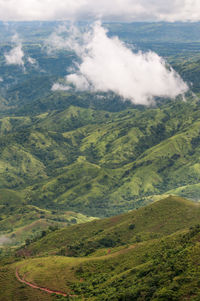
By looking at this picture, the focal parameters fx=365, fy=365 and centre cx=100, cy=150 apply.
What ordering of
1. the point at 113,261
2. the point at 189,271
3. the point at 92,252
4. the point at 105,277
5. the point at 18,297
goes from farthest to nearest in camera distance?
the point at 92,252 < the point at 113,261 < the point at 105,277 < the point at 18,297 < the point at 189,271

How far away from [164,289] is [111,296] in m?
19.5

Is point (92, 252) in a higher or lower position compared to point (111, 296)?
lower

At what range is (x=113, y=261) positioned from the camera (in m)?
154

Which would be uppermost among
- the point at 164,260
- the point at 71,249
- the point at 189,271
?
the point at 189,271

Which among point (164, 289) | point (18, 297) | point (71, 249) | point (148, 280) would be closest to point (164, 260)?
point (148, 280)

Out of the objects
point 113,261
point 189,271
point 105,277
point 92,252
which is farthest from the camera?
point 92,252

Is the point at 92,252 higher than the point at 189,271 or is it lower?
lower

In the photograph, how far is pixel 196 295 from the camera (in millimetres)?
86000

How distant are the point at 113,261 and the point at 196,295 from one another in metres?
71.6

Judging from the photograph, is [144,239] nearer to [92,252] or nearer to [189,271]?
[92,252]

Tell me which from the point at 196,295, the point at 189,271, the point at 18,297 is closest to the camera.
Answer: the point at 196,295

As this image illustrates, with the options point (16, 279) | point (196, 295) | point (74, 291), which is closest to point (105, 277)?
point (74, 291)

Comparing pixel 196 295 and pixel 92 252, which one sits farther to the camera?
pixel 92 252

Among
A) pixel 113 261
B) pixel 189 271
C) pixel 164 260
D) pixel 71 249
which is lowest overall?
pixel 71 249
